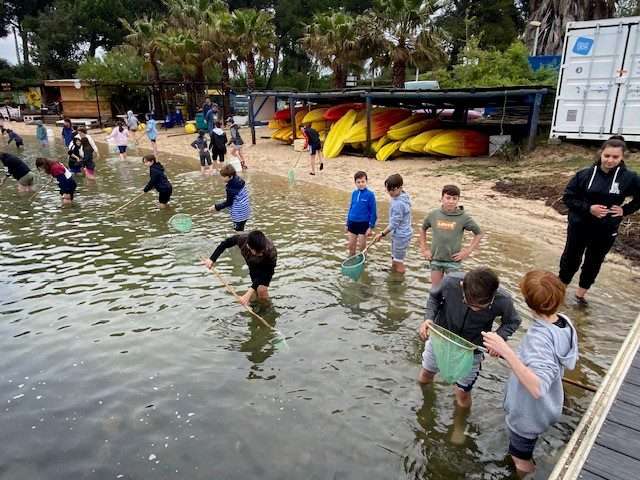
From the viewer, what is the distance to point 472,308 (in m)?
3.59

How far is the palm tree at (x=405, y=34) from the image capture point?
21.9m

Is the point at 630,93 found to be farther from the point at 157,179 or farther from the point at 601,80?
the point at 157,179

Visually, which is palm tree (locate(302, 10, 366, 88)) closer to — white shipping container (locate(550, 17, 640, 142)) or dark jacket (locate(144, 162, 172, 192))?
white shipping container (locate(550, 17, 640, 142))

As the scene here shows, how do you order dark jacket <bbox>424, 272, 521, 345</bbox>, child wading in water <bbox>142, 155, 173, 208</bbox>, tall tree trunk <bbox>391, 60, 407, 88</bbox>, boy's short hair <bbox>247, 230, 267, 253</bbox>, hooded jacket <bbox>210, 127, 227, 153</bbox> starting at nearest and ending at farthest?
dark jacket <bbox>424, 272, 521, 345</bbox>, boy's short hair <bbox>247, 230, 267, 253</bbox>, child wading in water <bbox>142, 155, 173, 208</bbox>, hooded jacket <bbox>210, 127, 227, 153</bbox>, tall tree trunk <bbox>391, 60, 407, 88</bbox>

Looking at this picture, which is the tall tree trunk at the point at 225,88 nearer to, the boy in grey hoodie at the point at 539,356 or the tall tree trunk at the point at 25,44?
the boy in grey hoodie at the point at 539,356

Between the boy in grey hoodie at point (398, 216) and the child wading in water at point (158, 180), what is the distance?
6.46 m

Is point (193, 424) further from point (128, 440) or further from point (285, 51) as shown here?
point (285, 51)

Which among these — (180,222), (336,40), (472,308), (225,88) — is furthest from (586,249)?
(225,88)

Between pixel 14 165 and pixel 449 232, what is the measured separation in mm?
12853

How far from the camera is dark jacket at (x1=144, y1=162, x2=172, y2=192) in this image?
36.1ft

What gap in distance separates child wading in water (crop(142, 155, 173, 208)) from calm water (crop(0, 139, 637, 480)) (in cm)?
235

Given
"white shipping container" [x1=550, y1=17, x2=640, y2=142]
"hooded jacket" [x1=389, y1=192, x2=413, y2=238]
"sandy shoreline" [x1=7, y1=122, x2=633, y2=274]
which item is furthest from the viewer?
"white shipping container" [x1=550, y1=17, x2=640, y2=142]

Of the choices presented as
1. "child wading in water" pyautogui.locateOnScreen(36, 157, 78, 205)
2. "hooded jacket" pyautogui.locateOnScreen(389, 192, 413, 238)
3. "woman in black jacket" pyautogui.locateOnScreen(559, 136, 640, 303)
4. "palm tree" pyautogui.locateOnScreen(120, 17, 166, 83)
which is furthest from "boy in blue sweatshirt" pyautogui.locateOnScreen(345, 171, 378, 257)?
"palm tree" pyautogui.locateOnScreen(120, 17, 166, 83)

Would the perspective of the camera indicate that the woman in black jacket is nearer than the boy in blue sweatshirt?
Yes
